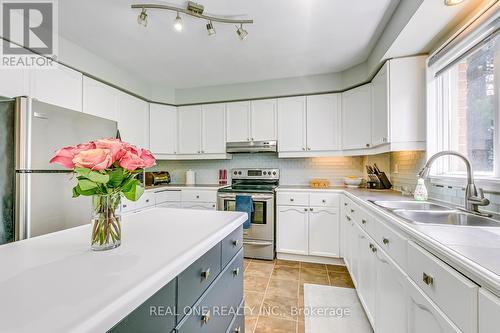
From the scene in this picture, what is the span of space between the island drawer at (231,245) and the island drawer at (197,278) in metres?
0.07

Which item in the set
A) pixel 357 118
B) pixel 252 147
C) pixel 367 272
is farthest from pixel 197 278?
pixel 357 118

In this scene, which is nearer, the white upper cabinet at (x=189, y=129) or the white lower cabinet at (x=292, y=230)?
the white lower cabinet at (x=292, y=230)

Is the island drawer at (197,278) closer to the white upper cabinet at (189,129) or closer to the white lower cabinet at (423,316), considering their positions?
the white lower cabinet at (423,316)

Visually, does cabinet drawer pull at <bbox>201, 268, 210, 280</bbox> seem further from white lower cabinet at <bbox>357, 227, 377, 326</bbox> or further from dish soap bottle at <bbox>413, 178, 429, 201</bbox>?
dish soap bottle at <bbox>413, 178, 429, 201</bbox>

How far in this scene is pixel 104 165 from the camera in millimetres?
704

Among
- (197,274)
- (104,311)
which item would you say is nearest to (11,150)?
(197,274)

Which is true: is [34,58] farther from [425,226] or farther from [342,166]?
[342,166]

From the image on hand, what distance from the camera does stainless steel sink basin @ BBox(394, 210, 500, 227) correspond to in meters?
1.24

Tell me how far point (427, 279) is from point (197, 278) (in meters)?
0.89

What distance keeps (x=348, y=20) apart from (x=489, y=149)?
1.45 metres

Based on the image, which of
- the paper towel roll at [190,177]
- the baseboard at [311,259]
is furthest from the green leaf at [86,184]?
the paper towel roll at [190,177]

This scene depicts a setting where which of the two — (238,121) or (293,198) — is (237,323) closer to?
(293,198)

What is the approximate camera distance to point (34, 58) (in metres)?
2.01

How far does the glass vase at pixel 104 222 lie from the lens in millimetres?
785
